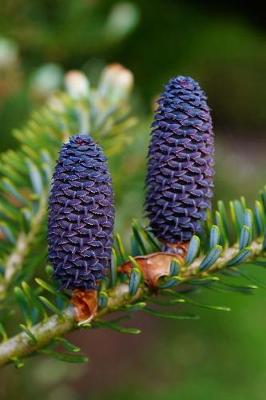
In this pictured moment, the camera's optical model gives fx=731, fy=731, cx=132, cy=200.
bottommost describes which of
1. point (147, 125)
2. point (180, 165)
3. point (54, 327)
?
point (54, 327)

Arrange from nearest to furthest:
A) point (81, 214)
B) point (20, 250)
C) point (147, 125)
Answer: point (81, 214), point (20, 250), point (147, 125)

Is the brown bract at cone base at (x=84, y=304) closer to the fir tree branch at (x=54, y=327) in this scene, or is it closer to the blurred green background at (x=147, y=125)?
the fir tree branch at (x=54, y=327)

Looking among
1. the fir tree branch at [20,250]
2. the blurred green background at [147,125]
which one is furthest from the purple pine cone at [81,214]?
the blurred green background at [147,125]

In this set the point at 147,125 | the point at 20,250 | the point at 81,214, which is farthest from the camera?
the point at 147,125

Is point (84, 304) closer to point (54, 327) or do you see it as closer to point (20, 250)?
point (54, 327)

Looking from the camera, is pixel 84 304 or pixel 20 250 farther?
pixel 20 250

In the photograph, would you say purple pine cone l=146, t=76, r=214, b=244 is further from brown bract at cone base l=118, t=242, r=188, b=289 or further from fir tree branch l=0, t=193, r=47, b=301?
fir tree branch l=0, t=193, r=47, b=301

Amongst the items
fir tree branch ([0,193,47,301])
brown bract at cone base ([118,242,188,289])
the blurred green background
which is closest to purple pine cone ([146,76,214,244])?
brown bract at cone base ([118,242,188,289])

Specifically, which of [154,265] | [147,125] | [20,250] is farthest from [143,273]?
[147,125]
